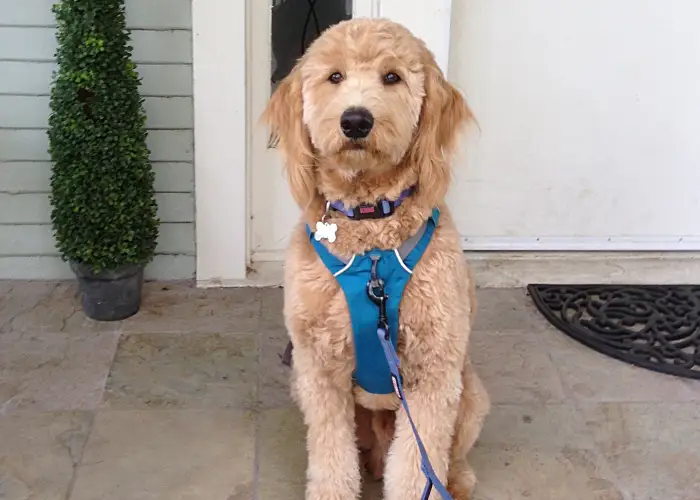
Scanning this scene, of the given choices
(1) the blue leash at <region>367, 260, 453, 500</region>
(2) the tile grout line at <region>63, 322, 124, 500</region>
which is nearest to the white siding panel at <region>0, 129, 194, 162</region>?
(2) the tile grout line at <region>63, 322, 124, 500</region>

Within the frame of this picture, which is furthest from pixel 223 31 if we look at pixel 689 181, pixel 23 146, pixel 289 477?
pixel 689 181

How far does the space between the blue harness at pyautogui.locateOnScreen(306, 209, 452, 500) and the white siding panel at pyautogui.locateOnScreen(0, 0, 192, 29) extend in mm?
1776

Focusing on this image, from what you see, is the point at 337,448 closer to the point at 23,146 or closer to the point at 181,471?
the point at 181,471

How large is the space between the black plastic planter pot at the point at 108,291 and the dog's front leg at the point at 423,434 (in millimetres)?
1680

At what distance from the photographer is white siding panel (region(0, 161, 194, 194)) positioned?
391 cm

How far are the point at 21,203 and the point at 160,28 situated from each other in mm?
1008

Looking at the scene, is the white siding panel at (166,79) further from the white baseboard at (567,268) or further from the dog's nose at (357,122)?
the dog's nose at (357,122)

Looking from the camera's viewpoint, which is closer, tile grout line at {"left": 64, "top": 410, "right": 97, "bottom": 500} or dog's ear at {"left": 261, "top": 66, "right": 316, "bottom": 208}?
dog's ear at {"left": 261, "top": 66, "right": 316, "bottom": 208}

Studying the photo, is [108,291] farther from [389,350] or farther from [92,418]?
[389,350]

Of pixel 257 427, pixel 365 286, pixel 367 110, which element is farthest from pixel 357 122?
pixel 257 427

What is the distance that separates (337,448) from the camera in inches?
97.5

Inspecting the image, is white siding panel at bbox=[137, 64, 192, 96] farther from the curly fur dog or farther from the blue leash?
the blue leash

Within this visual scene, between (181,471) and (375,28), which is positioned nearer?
(375,28)

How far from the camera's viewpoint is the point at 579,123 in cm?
411
